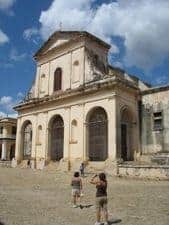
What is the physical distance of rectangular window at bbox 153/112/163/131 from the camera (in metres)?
22.2

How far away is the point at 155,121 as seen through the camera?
22516mm

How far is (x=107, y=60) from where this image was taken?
27.5 metres

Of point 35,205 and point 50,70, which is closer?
point 35,205

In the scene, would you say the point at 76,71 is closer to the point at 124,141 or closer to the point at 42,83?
the point at 42,83

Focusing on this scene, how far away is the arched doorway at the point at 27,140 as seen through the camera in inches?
1148

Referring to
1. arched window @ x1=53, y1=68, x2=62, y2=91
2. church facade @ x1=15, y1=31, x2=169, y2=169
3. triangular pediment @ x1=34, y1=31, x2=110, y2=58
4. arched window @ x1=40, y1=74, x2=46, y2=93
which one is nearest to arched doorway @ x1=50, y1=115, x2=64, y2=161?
church facade @ x1=15, y1=31, x2=169, y2=169

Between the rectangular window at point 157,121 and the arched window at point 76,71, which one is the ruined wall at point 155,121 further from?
the arched window at point 76,71

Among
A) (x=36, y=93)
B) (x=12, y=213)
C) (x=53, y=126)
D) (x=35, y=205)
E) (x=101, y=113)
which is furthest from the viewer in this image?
(x=36, y=93)

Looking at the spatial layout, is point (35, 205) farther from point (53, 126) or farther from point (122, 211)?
point (53, 126)

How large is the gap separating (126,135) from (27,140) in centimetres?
1047

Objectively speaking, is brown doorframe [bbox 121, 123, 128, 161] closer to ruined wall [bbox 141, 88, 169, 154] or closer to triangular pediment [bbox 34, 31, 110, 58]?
ruined wall [bbox 141, 88, 169, 154]

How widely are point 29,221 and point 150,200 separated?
4.63 metres

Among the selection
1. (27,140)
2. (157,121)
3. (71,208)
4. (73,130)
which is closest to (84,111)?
(73,130)

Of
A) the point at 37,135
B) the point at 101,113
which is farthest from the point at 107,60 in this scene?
the point at 37,135
